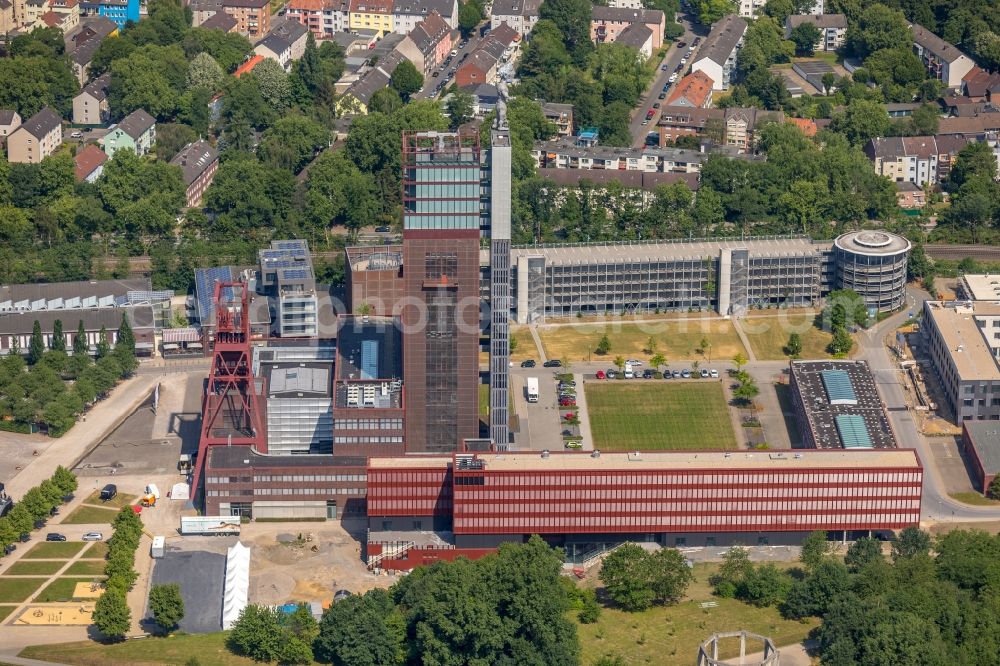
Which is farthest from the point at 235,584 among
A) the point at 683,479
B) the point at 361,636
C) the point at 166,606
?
the point at 683,479

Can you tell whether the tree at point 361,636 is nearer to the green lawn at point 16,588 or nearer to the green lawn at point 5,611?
Answer: the green lawn at point 5,611

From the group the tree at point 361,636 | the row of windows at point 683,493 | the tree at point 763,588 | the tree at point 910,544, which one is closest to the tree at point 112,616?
the tree at point 361,636

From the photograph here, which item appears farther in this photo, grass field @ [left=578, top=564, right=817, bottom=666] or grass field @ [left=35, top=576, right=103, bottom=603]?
grass field @ [left=35, top=576, right=103, bottom=603]

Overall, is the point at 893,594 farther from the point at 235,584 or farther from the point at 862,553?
the point at 235,584

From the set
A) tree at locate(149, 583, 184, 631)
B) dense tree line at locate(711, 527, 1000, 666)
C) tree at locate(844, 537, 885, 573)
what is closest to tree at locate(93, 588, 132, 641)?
tree at locate(149, 583, 184, 631)

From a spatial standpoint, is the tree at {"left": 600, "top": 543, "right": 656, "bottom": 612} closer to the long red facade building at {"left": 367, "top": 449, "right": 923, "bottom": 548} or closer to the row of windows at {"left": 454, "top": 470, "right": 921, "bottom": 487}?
the long red facade building at {"left": 367, "top": 449, "right": 923, "bottom": 548}

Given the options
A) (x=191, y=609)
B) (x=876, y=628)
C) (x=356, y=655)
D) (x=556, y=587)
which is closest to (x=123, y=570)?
(x=191, y=609)
